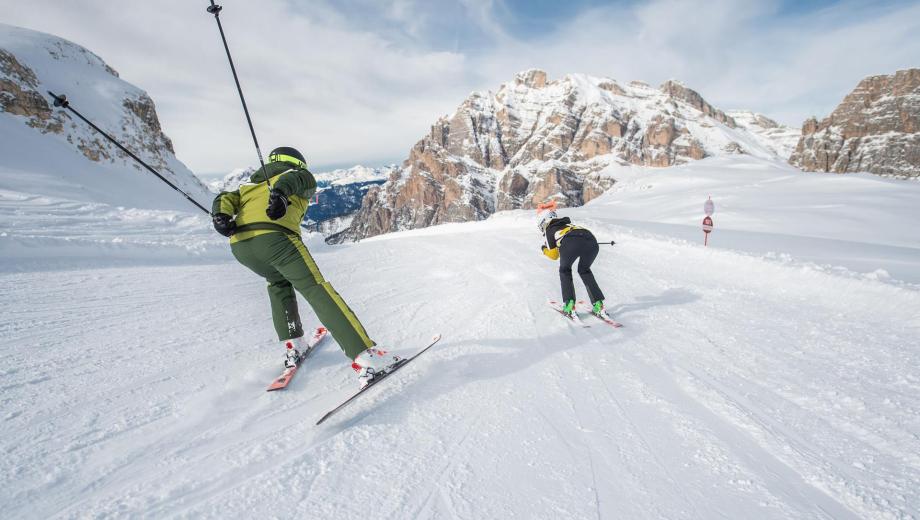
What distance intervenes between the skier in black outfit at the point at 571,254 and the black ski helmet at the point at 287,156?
12.3ft

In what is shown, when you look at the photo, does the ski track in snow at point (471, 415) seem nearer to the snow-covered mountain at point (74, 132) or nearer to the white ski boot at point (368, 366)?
the white ski boot at point (368, 366)

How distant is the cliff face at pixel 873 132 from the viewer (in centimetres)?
10397

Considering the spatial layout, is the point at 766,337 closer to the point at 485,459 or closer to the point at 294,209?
the point at 485,459

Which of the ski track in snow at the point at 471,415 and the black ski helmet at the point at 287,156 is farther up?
the black ski helmet at the point at 287,156

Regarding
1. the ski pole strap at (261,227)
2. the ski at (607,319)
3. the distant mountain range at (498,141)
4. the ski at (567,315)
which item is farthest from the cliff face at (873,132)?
the ski pole strap at (261,227)

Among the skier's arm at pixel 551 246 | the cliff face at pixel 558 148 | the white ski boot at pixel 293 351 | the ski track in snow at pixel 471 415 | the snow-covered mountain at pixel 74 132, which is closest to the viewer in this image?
the ski track in snow at pixel 471 415

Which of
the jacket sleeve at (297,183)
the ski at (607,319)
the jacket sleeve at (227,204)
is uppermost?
the jacket sleeve at (297,183)

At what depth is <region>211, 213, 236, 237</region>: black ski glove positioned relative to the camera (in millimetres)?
3152

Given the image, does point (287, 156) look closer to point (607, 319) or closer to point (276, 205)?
point (276, 205)

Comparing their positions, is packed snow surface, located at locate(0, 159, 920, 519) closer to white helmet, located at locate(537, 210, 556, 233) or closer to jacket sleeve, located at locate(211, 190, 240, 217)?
white helmet, located at locate(537, 210, 556, 233)

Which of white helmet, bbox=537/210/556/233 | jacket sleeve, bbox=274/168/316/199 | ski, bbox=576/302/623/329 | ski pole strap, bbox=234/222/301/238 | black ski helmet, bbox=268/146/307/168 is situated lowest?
ski, bbox=576/302/623/329

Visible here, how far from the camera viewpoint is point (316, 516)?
188cm

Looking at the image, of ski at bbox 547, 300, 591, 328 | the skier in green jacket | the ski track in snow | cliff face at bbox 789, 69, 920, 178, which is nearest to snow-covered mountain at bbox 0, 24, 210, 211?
the ski track in snow

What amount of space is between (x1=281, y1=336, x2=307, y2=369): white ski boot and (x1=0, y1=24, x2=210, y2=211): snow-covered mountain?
1960cm
